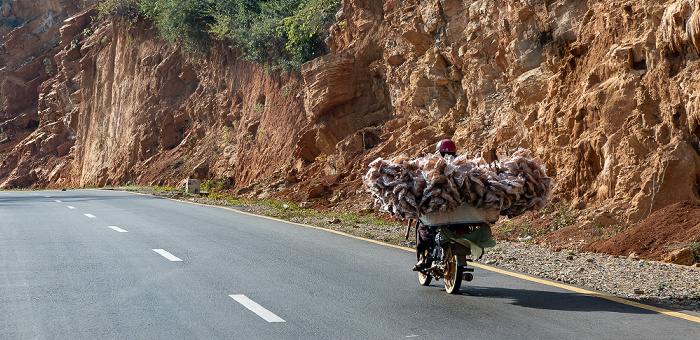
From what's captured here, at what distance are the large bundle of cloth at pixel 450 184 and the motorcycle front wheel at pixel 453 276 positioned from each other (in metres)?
0.69

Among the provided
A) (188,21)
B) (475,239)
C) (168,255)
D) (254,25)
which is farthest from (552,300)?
(188,21)

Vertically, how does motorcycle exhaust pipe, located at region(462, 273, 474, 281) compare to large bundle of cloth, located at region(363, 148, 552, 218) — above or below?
below

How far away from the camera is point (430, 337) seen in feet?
19.1

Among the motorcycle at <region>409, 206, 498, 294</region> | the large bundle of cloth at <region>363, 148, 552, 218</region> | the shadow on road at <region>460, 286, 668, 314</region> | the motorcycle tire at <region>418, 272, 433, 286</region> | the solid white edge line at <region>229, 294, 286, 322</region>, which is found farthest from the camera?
the motorcycle tire at <region>418, 272, 433, 286</region>

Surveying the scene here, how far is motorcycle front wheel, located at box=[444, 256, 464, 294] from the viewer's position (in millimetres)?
7672

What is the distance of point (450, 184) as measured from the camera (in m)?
7.32

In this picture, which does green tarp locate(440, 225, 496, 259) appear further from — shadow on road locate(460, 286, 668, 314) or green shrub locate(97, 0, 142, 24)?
green shrub locate(97, 0, 142, 24)

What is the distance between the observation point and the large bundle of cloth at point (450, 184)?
24.3ft

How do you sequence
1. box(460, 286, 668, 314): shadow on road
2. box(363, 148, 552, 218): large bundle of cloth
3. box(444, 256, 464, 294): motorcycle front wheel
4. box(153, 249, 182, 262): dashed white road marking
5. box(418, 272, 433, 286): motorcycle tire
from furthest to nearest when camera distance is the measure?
box(153, 249, 182, 262): dashed white road marking
box(418, 272, 433, 286): motorcycle tire
box(444, 256, 464, 294): motorcycle front wheel
box(363, 148, 552, 218): large bundle of cloth
box(460, 286, 668, 314): shadow on road

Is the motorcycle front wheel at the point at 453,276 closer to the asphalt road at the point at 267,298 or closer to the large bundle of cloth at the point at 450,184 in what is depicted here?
the asphalt road at the point at 267,298

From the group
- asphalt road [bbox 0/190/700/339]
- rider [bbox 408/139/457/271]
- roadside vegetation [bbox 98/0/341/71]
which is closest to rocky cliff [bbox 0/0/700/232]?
roadside vegetation [bbox 98/0/341/71]

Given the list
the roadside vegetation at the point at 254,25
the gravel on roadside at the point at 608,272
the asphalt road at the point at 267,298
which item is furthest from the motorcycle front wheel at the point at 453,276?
the roadside vegetation at the point at 254,25

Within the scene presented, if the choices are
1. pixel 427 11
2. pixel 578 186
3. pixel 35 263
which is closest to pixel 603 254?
pixel 578 186

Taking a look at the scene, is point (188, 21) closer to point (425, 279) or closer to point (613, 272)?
point (425, 279)
